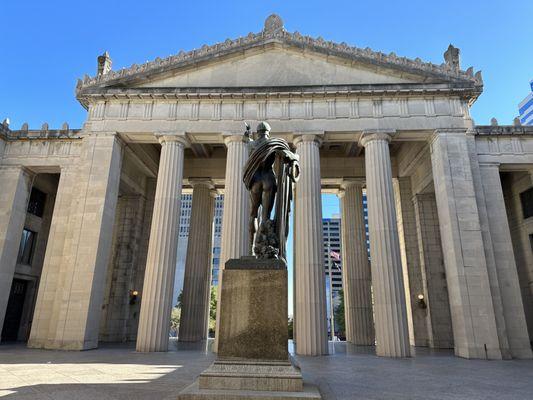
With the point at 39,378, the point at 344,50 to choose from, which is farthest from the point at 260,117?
the point at 39,378

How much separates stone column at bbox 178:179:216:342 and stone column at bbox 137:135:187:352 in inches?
256

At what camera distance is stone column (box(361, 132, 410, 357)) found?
1841cm

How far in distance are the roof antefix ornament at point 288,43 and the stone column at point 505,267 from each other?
21.2ft

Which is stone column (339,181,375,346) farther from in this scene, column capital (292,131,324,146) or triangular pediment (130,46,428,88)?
triangular pediment (130,46,428,88)

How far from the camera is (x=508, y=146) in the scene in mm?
23188

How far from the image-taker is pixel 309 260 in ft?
65.0

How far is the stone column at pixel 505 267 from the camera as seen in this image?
782 inches

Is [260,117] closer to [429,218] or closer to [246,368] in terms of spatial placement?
[429,218]

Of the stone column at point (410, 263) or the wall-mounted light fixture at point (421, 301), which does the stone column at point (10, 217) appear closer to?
the stone column at point (410, 263)

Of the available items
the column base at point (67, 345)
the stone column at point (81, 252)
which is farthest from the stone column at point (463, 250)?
the stone column at point (81, 252)

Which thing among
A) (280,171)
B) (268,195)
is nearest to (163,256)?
(268,195)

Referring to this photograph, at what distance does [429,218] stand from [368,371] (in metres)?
18.0

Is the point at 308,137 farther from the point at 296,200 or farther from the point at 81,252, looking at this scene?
the point at 81,252

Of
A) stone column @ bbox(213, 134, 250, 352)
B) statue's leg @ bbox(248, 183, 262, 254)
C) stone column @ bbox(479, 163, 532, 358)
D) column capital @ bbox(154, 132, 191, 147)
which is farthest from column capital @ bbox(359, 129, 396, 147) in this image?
statue's leg @ bbox(248, 183, 262, 254)
